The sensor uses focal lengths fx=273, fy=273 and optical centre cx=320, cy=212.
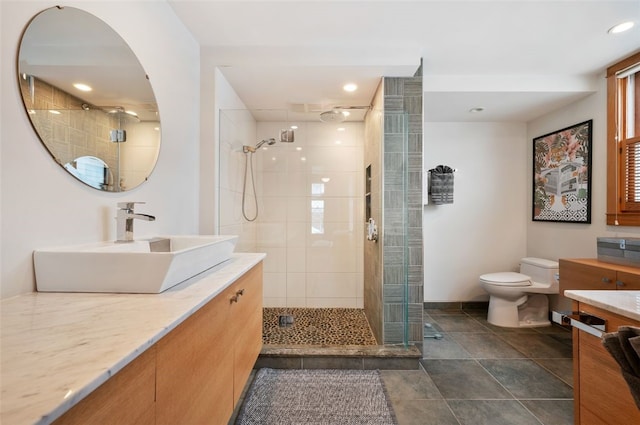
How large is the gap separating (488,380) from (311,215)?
1.94 m

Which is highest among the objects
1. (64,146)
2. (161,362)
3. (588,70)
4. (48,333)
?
(588,70)

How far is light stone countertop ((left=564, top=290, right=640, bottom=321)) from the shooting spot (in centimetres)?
88

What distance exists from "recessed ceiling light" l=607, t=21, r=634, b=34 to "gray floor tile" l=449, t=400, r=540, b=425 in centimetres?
258

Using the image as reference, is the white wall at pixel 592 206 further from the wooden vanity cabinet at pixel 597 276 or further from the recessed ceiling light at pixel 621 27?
the recessed ceiling light at pixel 621 27

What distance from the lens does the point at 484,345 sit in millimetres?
2447

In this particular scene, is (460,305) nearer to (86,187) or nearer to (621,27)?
(621,27)

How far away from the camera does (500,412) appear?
1.65 metres

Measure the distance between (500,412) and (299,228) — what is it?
204cm

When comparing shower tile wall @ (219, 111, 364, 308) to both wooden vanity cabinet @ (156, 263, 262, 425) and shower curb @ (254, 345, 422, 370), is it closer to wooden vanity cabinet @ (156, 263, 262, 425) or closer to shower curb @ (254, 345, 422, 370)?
shower curb @ (254, 345, 422, 370)

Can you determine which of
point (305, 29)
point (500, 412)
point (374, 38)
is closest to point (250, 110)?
point (305, 29)

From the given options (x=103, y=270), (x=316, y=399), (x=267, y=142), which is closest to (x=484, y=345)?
(x=316, y=399)

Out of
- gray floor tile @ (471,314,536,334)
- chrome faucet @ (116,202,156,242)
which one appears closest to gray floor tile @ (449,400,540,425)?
gray floor tile @ (471,314,536,334)

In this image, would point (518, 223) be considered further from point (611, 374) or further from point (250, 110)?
point (250, 110)

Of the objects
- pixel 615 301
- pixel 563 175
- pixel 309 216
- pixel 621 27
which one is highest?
pixel 621 27
